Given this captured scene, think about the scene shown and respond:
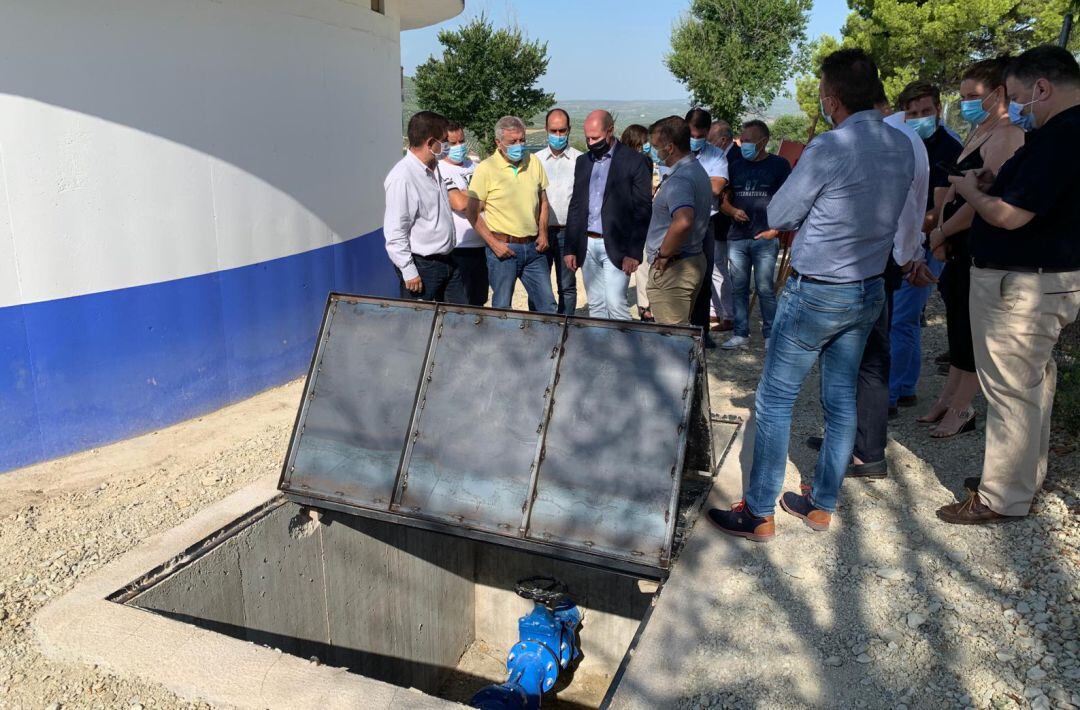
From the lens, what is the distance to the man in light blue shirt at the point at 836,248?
285 centimetres

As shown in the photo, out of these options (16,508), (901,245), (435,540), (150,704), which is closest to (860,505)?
(901,245)

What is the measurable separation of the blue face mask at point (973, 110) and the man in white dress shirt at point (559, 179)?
2.79 m

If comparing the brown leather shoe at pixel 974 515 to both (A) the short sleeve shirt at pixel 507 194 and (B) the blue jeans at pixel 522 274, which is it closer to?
(B) the blue jeans at pixel 522 274

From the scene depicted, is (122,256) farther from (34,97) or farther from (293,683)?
(293,683)

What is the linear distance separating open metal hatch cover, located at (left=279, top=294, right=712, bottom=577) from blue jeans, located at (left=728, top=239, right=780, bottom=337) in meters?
3.37

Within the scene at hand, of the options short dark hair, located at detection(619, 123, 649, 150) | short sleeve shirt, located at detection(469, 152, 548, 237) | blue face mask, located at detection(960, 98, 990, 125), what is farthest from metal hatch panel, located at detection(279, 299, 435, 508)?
short dark hair, located at detection(619, 123, 649, 150)

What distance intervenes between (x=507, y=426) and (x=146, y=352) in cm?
316

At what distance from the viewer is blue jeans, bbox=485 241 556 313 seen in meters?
5.63

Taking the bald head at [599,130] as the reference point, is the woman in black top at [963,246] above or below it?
below

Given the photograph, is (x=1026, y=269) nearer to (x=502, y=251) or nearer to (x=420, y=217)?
(x=502, y=251)

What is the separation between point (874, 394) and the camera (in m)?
3.72


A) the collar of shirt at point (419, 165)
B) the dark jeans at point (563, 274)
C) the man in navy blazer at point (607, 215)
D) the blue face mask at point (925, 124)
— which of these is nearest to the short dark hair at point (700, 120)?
the man in navy blazer at point (607, 215)

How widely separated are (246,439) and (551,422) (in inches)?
112

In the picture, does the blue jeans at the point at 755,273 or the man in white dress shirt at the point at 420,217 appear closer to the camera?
the man in white dress shirt at the point at 420,217
